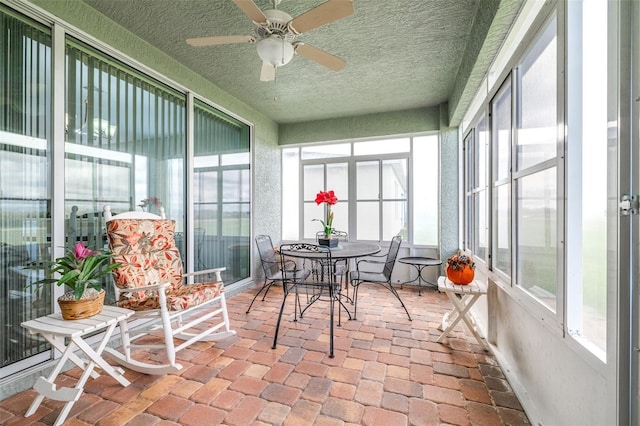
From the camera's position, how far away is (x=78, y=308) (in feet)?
5.63

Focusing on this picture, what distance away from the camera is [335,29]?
2482 millimetres

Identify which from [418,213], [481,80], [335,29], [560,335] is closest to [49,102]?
[335,29]

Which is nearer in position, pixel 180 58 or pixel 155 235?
pixel 155 235

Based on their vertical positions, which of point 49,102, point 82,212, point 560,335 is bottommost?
point 560,335

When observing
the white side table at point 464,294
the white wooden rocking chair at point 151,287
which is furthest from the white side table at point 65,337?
the white side table at point 464,294

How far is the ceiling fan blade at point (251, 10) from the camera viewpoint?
5.24ft

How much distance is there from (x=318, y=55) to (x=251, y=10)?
56 cm

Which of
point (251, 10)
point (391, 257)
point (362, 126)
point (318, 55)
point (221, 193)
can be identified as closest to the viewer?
point (251, 10)

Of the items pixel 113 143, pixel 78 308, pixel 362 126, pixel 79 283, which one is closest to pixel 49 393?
pixel 78 308

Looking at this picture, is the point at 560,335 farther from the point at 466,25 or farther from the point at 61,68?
the point at 61,68

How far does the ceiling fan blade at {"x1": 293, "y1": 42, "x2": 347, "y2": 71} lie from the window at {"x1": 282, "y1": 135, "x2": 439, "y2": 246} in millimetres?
2694

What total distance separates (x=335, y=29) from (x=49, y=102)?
2.29 m

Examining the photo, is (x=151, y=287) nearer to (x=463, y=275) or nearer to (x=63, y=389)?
(x=63, y=389)

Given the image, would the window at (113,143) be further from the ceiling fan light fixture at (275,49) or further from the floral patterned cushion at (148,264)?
the ceiling fan light fixture at (275,49)
